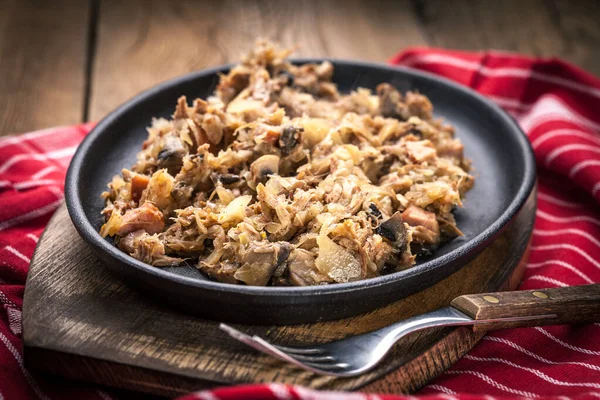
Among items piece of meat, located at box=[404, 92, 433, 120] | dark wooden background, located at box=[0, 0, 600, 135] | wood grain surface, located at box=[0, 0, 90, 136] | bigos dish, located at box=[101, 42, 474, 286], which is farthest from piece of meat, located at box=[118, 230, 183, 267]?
dark wooden background, located at box=[0, 0, 600, 135]

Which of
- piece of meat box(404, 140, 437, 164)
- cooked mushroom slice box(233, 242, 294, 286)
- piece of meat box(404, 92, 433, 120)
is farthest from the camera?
piece of meat box(404, 92, 433, 120)

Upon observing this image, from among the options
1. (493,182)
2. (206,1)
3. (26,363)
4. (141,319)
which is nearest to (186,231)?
(141,319)

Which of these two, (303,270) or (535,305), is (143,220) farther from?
(535,305)

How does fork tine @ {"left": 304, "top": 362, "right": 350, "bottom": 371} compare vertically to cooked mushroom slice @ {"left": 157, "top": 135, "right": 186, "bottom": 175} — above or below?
below

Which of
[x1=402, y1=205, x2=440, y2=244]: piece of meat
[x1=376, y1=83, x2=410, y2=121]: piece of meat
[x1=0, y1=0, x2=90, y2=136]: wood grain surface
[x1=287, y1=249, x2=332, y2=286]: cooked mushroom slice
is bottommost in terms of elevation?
[x1=0, y1=0, x2=90, y2=136]: wood grain surface

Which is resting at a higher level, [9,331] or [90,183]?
[90,183]

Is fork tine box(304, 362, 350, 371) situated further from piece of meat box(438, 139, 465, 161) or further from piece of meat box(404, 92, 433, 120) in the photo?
piece of meat box(404, 92, 433, 120)

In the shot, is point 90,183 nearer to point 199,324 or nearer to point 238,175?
point 238,175
